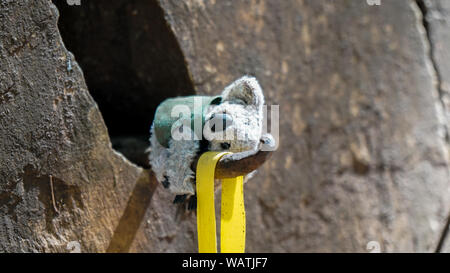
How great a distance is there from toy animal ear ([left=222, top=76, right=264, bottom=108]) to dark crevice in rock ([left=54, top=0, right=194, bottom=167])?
10.4 inches

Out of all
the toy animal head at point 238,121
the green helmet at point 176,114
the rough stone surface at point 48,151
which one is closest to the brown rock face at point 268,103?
the rough stone surface at point 48,151

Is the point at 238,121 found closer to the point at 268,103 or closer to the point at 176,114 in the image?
the point at 176,114

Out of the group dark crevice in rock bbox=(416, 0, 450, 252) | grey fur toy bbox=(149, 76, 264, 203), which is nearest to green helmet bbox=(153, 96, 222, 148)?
grey fur toy bbox=(149, 76, 264, 203)

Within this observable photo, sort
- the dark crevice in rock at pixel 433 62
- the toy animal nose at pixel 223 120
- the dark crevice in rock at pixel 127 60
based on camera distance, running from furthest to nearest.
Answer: the dark crevice in rock at pixel 433 62, the dark crevice in rock at pixel 127 60, the toy animal nose at pixel 223 120

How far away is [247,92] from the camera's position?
79 cm

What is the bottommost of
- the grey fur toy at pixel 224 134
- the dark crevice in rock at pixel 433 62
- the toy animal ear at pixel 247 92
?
the dark crevice in rock at pixel 433 62

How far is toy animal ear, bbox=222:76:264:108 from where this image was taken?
2.59ft

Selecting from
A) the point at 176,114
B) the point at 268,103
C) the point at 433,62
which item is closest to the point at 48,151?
the point at 176,114

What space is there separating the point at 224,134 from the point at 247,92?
7cm

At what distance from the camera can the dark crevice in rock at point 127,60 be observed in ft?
3.43

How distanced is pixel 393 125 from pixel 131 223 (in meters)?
0.73

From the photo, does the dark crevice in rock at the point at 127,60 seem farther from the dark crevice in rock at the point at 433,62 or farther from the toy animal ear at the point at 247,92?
the dark crevice in rock at the point at 433,62

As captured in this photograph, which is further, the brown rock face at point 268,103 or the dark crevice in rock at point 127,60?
the dark crevice in rock at point 127,60
